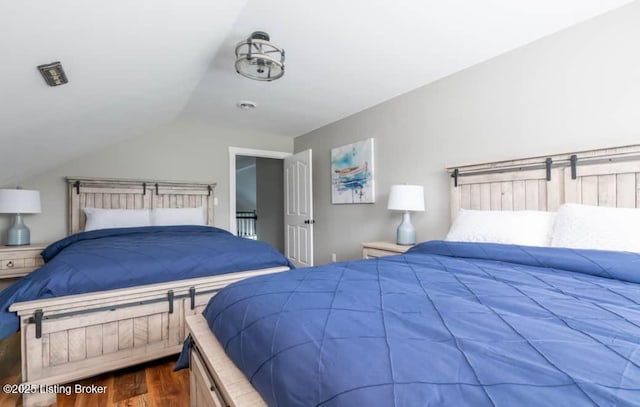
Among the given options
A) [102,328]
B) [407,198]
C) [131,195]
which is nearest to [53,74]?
[102,328]

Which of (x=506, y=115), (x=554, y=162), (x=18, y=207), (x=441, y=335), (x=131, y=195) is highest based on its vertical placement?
(x=506, y=115)

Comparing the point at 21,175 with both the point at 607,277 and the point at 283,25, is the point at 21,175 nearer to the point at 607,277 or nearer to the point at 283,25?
the point at 283,25

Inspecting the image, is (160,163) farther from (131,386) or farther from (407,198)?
(407,198)

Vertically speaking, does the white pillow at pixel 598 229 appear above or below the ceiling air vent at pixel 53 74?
below

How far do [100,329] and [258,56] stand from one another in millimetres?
1947

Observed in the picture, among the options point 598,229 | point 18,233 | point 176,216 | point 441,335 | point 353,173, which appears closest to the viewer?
point 441,335

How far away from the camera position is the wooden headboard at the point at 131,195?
3.36 metres

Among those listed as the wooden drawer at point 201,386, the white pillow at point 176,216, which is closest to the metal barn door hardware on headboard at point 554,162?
the wooden drawer at point 201,386

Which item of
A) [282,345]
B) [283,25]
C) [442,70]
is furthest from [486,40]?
[282,345]

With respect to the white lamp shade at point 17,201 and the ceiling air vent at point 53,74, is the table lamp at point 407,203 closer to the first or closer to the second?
the ceiling air vent at point 53,74

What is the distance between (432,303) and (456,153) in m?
2.09

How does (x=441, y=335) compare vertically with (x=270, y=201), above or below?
below

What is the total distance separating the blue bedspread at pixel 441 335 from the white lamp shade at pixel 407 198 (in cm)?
138

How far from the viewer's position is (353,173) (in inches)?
148
